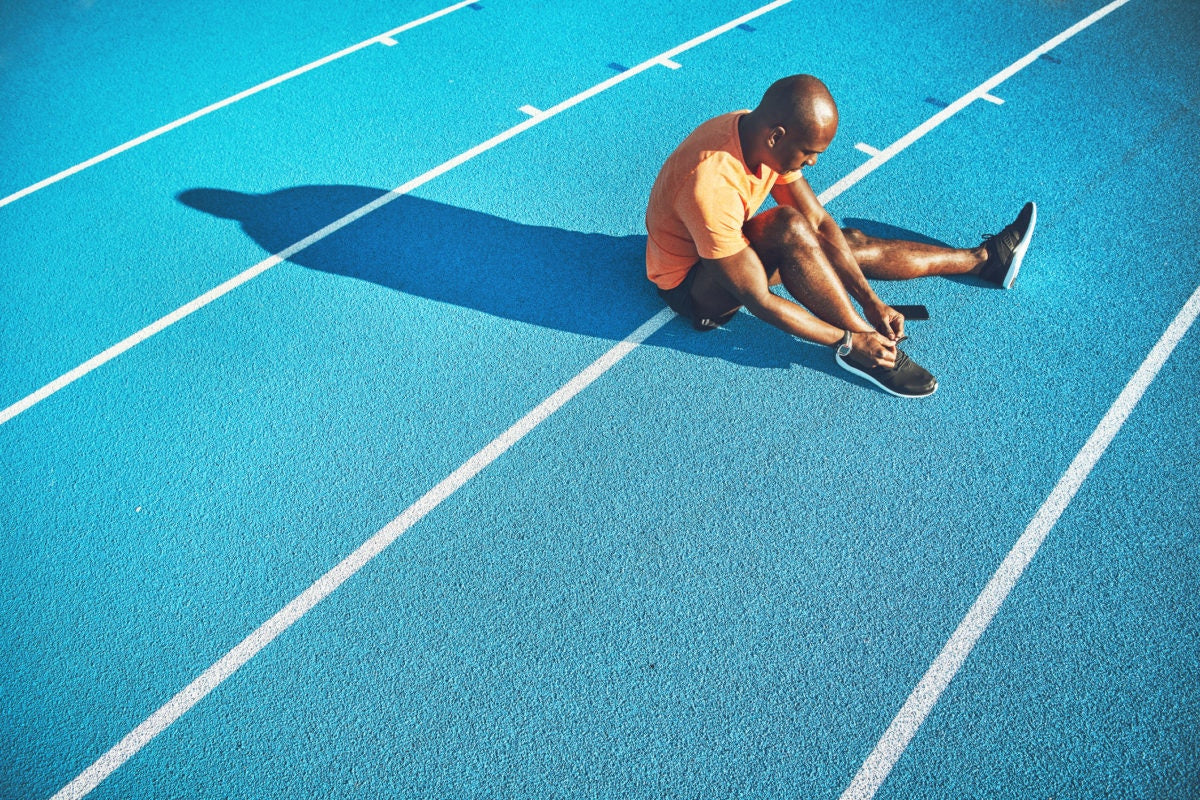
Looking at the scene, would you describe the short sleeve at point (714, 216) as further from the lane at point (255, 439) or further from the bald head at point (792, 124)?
the lane at point (255, 439)

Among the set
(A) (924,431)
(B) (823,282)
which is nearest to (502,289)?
(B) (823,282)

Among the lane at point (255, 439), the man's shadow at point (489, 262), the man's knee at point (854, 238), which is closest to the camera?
the lane at point (255, 439)

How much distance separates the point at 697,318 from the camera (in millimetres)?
4234

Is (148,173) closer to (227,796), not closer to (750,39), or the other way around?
(227,796)

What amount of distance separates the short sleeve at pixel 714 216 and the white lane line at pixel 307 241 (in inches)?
104

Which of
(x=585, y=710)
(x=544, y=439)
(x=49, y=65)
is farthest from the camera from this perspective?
(x=49, y=65)

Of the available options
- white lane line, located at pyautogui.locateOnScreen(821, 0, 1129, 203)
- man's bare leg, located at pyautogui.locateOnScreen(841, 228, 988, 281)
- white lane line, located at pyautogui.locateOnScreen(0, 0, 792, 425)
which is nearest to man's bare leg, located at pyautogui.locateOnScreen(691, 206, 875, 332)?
man's bare leg, located at pyautogui.locateOnScreen(841, 228, 988, 281)

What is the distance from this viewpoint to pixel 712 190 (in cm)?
346

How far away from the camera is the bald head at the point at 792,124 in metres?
3.21

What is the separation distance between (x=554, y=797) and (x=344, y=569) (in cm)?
138

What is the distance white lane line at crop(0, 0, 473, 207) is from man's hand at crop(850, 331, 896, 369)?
5668 millimetres

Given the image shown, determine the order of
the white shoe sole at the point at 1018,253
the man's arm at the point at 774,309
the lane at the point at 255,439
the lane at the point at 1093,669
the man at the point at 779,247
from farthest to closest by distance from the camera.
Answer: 1. the white shoe sole at the point at 1018,253
2. the man's arm at the point at 774,309
3. the man at the point at 779,247
4. the lane at the point at 255,439
5. the lane at the point at 1093,669


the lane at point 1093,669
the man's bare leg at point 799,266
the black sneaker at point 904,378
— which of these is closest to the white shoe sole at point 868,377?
the black sneaker at point 904,378

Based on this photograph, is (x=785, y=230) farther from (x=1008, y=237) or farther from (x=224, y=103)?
(x=224, y=103)
